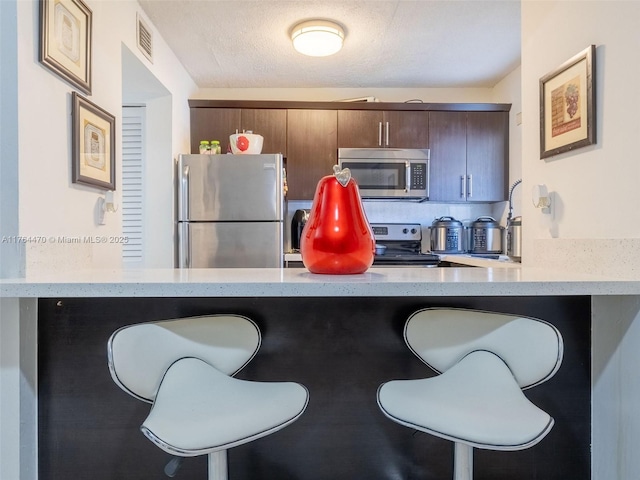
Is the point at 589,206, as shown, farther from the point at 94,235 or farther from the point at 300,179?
the point at 300,179

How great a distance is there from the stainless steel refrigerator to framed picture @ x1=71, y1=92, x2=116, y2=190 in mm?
1017

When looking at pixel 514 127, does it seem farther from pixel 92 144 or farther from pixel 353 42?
pixel 92 144

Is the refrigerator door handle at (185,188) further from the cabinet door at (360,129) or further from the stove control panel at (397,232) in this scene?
the stove control panel at (397,232)

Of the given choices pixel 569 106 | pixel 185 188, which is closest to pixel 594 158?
pixel 569 106

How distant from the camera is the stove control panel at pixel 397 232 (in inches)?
142

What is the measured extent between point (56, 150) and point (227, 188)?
1465 mm

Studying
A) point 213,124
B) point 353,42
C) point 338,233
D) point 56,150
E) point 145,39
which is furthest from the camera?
point 213,124

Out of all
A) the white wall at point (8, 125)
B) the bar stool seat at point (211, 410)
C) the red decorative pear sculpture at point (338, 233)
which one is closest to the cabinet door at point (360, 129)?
the red decorative pear sculpture at point (338, 233)

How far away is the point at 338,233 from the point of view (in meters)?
1.13

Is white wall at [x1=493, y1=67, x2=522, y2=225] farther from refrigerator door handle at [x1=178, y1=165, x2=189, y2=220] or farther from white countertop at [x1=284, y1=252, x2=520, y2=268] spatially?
refrigerator door handle at [x1=178, y1=165, x2=189, y2=220]

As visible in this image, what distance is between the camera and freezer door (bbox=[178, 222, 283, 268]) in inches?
112

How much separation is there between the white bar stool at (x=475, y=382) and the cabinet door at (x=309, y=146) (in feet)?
7.73

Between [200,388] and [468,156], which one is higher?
[468,156]

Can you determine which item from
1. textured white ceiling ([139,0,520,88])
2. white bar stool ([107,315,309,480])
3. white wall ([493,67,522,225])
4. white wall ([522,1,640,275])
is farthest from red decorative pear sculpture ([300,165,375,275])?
white wall ([493,67,522,225])
